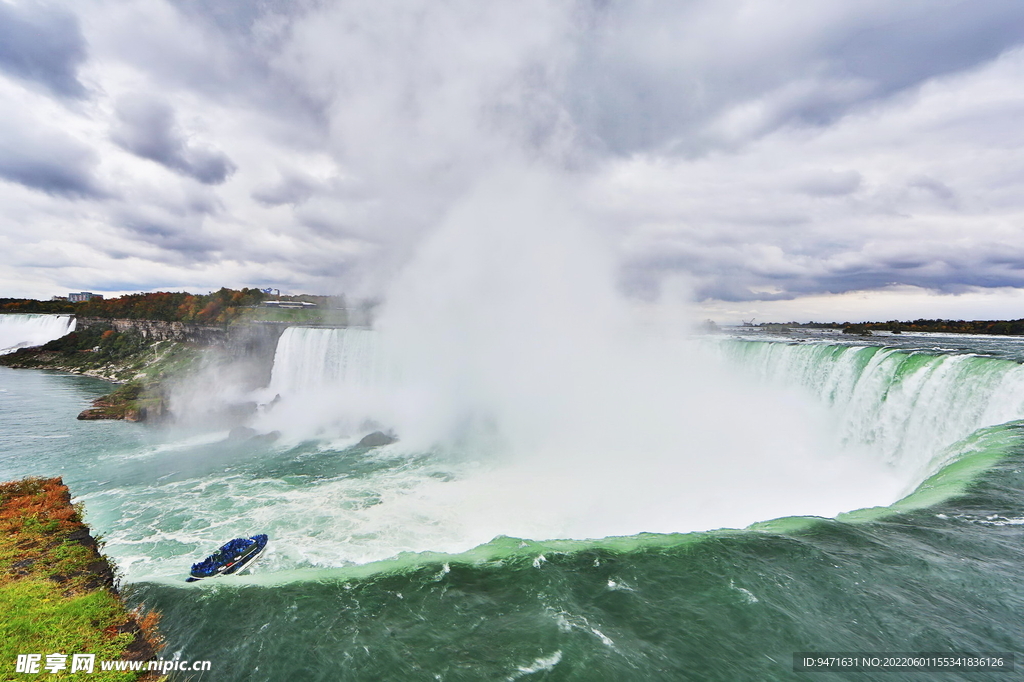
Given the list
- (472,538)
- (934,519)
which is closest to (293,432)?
(472,538)

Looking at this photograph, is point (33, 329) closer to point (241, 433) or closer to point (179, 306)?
point (179, 306)

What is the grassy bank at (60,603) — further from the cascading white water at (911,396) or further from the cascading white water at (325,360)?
the cascading white water at (325,360)

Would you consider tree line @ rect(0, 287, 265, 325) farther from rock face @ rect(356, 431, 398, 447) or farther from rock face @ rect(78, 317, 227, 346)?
rock face @ rect(356, 431, 398, 447)

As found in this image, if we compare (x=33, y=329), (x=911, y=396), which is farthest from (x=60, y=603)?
(x=33, y=329)

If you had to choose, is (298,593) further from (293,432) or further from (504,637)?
(293,432)

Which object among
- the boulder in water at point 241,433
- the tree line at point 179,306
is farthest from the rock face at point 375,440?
the tree line at point 179,306

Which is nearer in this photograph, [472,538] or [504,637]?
[504,637]
